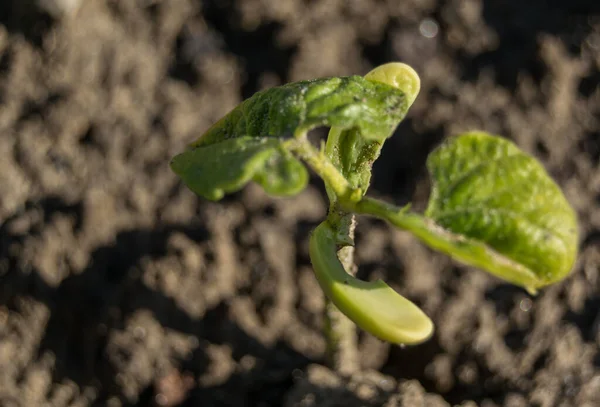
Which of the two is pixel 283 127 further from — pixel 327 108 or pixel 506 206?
pixel 506 206

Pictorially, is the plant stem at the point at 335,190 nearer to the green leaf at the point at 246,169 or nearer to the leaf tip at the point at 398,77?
the green leaf at the point at 246,169

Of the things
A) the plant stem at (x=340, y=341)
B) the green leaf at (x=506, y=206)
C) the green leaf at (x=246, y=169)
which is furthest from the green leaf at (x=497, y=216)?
the plant stem at (x=340, y=341)

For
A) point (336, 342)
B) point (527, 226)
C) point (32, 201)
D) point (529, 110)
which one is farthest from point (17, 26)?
point (527, 226)

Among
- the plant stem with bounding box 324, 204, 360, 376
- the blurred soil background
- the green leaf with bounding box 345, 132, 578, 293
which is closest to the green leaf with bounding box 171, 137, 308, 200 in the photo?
the green leaf with bounding box 345, 132, 578, 293

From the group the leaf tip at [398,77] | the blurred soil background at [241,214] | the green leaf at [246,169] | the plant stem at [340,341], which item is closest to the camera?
the green leaf at [246,169]

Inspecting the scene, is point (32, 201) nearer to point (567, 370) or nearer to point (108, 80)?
point (108, 80)

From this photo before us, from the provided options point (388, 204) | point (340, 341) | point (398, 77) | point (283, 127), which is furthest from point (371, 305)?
point (340, 341)

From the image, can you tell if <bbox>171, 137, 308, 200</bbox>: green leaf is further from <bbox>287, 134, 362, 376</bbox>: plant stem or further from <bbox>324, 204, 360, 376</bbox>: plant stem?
<bbox>324, 204, 360, 376</bbox>: plant stem
